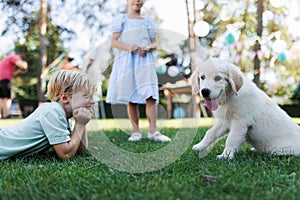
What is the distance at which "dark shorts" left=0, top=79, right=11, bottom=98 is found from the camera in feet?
23.3

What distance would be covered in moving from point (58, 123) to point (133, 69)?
55.8 inches

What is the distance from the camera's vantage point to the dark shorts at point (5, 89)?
7.10 meters

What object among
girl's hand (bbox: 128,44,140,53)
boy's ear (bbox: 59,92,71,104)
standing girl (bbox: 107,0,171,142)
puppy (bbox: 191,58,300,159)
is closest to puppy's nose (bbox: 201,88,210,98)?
puppy (bbox: 191,58,300,159)

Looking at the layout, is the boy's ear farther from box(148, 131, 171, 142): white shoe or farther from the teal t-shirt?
box(148, 131, 171, 142): white shoe

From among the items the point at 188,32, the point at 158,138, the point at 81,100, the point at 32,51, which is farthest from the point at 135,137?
the point at 32,51

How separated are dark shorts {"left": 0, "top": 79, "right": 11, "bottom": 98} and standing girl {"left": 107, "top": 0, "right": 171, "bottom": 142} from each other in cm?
423

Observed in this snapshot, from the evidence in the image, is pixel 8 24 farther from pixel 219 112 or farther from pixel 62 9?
pixel 219 112

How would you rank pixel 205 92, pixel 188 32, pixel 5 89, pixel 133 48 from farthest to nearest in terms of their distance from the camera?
pixel 188 32 → pixel 5 89 → pixel 133 48 → pixel 205 92

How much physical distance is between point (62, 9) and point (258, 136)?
11.6 metres

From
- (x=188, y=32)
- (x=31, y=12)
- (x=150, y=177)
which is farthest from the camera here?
(x=31, y=12)

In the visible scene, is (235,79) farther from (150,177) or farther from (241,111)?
(150,177)

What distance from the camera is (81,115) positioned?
89.4 inches

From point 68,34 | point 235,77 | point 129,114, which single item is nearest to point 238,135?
point 235,77

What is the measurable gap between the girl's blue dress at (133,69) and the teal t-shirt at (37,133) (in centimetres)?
105
